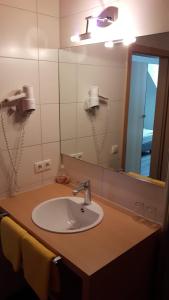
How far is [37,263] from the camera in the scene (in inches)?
46.9

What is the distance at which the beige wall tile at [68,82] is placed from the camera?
181 cm

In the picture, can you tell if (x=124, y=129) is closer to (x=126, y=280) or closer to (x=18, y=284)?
(x=126, y=280)

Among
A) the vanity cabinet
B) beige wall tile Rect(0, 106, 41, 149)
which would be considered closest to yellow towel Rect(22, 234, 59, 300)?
the vanity cabinet

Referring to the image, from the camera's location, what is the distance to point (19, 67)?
1586 millimetres

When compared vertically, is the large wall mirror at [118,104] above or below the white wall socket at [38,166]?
above

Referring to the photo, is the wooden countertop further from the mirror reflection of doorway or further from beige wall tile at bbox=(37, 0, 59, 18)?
beige wall tile at bbox=(37, 0, 59, 18)

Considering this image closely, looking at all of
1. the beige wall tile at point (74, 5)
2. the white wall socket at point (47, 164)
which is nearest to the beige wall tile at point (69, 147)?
the white wall socket at point (47, 164)

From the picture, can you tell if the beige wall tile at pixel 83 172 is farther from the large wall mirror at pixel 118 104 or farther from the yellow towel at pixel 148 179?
the yellow towel at pixel 148 179

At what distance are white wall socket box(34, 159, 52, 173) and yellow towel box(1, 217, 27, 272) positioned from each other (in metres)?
0.48

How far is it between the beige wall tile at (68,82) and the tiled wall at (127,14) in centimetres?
17

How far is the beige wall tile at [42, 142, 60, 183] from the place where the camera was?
186 cm

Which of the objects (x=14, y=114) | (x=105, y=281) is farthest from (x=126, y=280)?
(x=14, y=114)

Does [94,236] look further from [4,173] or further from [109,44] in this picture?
[109,44]

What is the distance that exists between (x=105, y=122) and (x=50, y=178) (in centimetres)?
66
